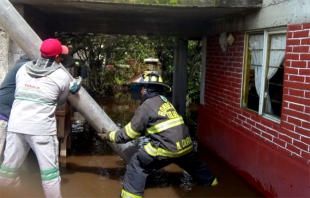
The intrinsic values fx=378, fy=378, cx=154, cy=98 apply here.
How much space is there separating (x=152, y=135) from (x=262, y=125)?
65.1 inches

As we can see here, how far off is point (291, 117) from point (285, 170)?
674 mm

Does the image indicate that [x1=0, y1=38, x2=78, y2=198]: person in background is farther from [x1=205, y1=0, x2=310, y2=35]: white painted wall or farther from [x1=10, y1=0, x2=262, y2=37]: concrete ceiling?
[x1=205, y1=0, x2=310, y2=35]: white painted wall

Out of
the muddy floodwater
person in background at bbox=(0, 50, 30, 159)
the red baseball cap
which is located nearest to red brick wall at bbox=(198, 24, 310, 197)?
the muddy floodwater

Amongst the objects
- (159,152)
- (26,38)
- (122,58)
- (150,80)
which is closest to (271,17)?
(150,80)

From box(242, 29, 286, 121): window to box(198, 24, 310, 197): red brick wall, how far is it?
0.14m

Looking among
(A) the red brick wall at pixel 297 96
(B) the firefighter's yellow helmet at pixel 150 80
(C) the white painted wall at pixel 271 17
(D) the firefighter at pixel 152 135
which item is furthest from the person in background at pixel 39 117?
(C) the white painted wall at pixel 271 17

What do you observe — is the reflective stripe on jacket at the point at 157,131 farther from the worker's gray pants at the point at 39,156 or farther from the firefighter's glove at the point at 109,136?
the worker's gray pants at the point at 39,156

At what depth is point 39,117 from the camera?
408 centimetres

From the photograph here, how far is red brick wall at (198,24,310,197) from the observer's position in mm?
4496

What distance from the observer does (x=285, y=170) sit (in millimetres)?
4766

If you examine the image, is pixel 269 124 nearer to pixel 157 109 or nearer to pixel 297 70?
pixel 297 70

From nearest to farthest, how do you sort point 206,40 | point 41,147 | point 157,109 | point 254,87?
1. point 41,147
2. point 157,109
3. point 254,87
4. point 206,40

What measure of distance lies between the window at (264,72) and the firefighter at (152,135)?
135 cm

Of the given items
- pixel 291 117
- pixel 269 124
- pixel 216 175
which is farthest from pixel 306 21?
pixel 216 175
